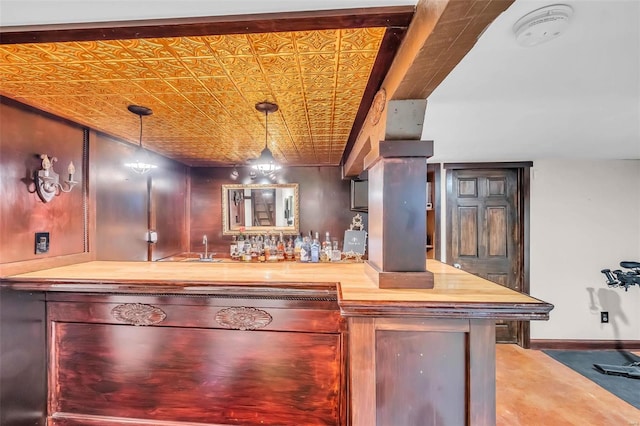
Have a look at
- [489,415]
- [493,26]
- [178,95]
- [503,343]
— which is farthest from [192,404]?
[503,343]

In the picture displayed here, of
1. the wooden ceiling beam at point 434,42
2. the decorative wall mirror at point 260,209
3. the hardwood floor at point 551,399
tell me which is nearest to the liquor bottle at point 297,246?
the decorative wall mirror at point 260,209

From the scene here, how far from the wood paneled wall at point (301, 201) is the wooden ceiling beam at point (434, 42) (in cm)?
267

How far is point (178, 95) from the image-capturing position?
69.9 inches

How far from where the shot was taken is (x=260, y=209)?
415 cm

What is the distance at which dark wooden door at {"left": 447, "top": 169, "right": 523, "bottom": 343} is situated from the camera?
3.62 m

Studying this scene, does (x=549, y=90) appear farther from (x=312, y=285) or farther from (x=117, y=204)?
(x=117, y=204)

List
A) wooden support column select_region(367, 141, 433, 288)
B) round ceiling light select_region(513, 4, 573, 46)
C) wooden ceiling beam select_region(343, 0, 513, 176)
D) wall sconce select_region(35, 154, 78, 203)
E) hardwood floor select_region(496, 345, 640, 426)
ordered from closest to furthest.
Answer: wooden ceiling beam select_region(343, 0, 513, 176) < round ceiling light select_region(513, 4, 573, 46) < wooden support column select_region(367, 141, 433, 288) < wall sconce select_region(35, 154, 78, 203) < hardwood floor select_region(496, 345, 640, 426)

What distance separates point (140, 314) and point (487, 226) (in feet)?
12.4

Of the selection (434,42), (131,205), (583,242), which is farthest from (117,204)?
(583,242)

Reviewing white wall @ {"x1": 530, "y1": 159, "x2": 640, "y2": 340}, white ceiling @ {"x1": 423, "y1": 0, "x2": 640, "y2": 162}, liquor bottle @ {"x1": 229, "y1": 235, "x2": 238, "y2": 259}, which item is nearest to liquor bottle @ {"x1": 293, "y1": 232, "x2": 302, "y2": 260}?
liquor bottle @ {"x1": 229, "y1": 235, "x2": 238, "y2": 259}

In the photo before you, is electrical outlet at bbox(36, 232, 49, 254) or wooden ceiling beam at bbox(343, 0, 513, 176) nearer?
wooden ceiling beam at bbox(343, 0, 513, 176)

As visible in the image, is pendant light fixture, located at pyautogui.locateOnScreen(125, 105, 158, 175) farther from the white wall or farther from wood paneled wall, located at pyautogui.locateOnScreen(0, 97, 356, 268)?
the white wall

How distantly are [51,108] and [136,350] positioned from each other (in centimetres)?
173

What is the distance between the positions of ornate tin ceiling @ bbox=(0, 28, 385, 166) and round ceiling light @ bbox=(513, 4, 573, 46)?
548mm
